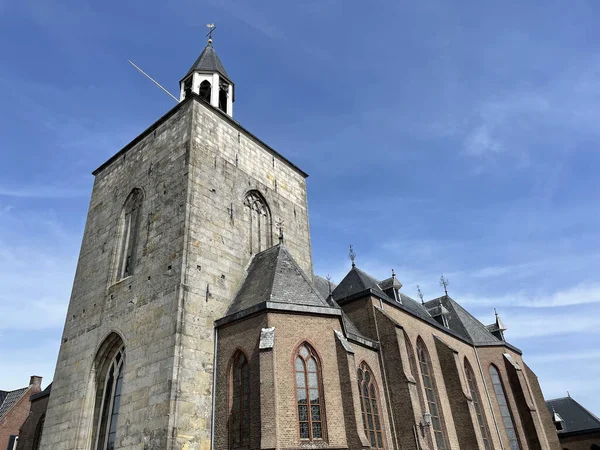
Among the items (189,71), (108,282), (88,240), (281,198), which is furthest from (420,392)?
(189,71)

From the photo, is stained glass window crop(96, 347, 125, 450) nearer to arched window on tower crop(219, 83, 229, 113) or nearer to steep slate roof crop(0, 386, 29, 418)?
arched window on tower crop(219, 83, 229, 113)

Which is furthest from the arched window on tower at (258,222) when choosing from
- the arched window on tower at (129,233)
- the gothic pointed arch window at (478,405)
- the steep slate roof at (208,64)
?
the gothic pointed arch window at (478,405)

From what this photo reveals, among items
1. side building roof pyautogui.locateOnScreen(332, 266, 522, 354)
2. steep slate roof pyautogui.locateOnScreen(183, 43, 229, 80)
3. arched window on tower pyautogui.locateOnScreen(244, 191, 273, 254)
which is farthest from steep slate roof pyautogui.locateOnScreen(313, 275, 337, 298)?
steep slate roof pyautogui.locateOnScreen(183, 43, 229, 80)

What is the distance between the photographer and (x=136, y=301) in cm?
1766


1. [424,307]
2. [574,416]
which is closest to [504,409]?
[424,307]

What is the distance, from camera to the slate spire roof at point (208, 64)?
81.4ft

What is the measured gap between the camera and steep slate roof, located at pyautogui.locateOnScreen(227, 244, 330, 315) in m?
16.3

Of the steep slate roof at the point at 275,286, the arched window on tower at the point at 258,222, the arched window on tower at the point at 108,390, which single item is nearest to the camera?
the steep slate roof at the point at 275,286

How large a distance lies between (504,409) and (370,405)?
15.9 meters

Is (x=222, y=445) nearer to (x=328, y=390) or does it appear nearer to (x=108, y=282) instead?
(x=328, y=390)

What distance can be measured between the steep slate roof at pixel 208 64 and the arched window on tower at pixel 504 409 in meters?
25.7

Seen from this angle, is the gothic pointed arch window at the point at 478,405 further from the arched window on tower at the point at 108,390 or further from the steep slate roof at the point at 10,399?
the steep slate roof at the point at 10,399

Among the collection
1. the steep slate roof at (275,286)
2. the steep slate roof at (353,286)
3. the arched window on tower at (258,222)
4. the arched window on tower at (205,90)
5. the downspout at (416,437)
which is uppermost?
the arched window on tower at (205,90)

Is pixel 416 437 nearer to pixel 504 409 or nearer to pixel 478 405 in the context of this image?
pixel 478 405
